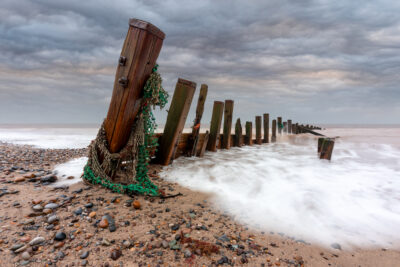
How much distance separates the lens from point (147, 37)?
9.52ft

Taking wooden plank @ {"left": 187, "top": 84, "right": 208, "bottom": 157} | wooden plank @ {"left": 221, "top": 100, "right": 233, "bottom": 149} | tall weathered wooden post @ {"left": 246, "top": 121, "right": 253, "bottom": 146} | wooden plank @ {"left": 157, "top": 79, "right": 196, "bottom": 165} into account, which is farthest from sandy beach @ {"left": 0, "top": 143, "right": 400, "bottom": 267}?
tall weathered wooden post @ {"left": 246, "top": 121, "right": 253, "bottom": 146}

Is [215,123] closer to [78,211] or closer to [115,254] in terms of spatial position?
[78,211]

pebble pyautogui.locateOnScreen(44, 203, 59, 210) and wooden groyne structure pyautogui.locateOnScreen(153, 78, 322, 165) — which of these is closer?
pebble pyautogui.locateOnScreen(44, 203, 59, 210)

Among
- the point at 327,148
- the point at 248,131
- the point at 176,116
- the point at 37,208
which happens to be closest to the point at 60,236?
the point at 37,208

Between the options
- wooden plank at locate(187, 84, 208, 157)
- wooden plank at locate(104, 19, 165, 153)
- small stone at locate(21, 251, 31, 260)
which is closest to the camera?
small stone at locate(21, 251, 31, 260)

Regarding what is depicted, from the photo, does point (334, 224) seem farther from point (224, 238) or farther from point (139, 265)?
point (139, 265)

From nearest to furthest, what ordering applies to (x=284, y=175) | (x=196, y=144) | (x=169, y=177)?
1. (x=169, y=177)
2. (x=284, y=175)
3. (x=196, y=144)

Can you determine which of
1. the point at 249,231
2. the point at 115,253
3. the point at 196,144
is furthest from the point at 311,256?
the point at 196,144

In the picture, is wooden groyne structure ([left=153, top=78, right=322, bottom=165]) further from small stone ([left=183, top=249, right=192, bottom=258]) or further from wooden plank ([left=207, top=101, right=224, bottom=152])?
small stone ([left=183, top=249, right=192, bottom=258])

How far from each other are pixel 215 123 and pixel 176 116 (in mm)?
2378

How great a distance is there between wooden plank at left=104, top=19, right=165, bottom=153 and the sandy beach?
3.21 ft

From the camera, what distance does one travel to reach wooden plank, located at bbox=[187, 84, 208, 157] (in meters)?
5.83

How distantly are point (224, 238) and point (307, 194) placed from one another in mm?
2154

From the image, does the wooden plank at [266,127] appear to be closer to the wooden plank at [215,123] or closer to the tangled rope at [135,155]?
the wooden plank at [215,123]
